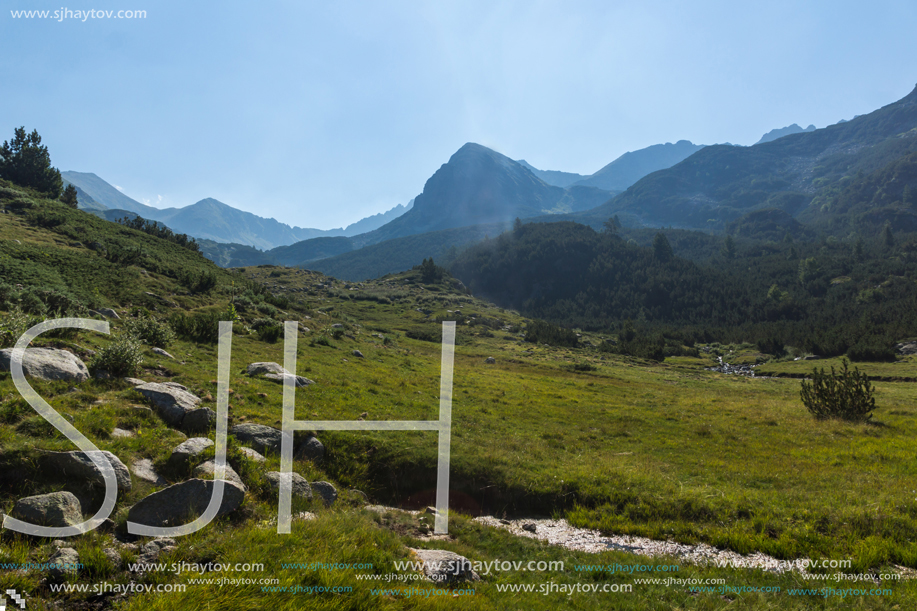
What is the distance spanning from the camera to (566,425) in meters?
20.8

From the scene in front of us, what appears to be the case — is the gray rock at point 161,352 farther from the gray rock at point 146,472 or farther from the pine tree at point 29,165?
the pine tree at point 29,165

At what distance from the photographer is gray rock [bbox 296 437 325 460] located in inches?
471

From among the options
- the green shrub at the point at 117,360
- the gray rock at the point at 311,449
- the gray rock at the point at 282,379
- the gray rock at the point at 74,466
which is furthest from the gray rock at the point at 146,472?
the gray rock at the point at 282,379

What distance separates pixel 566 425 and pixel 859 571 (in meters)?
13.3

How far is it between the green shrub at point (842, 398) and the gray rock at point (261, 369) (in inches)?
1207

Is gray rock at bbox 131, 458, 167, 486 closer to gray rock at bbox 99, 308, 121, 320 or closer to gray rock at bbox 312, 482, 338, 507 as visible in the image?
gray rock at bbox 312, 482, 338, 507

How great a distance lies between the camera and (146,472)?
26.2ft

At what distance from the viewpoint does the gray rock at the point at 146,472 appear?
25.6 feet

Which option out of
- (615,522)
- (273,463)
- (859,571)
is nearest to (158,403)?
(273,463)

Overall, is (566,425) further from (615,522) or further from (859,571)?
(859,571)

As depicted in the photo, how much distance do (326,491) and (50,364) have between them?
8.64m

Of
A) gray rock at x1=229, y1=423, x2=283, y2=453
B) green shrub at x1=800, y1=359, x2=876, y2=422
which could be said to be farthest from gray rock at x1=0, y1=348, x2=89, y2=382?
green shrub at x1=800, y1=359, x2=876, y2=422

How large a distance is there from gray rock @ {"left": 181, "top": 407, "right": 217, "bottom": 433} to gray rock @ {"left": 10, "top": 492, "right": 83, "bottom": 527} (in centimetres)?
437

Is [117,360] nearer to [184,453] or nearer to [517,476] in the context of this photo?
[184,453]
